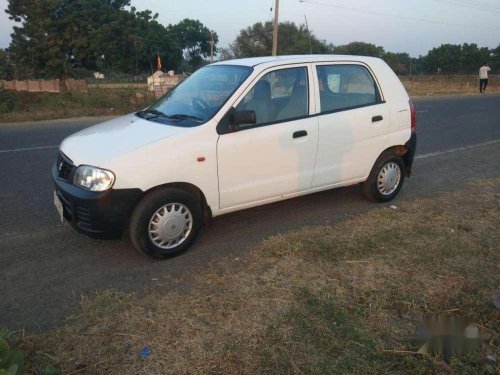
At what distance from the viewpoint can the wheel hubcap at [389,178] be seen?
5625 mm

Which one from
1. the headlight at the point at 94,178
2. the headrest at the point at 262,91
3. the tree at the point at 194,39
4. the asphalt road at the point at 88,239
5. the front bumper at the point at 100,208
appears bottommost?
the asphalt road at the point at 88,239

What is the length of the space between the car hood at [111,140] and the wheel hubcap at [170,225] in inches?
23.8

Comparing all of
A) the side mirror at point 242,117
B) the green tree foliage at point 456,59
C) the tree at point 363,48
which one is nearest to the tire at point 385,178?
the side mirror at point 242,117

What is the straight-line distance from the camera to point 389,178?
5680mm

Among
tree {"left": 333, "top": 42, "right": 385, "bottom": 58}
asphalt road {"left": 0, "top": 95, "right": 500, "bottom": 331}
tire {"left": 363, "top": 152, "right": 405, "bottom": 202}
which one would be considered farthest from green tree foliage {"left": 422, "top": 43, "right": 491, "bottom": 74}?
tire {"left": 363, "top": 152, "right": 405, "bottom": 202}

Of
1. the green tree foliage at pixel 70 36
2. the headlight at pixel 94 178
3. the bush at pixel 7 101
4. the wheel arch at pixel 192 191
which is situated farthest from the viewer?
the green tree foliage at pixel 70 36

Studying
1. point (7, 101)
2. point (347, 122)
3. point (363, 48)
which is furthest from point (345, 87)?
point (363, 48)

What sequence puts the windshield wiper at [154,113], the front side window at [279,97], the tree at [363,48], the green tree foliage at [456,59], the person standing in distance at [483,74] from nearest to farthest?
1. the front side window at [279,97]
2. the windshield wiper at [154,113]
3. the person standing in distance at [483,74]
4. the tree at [363,48]
5. the green tree foliage at [456,59]

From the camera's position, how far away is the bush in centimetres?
1585

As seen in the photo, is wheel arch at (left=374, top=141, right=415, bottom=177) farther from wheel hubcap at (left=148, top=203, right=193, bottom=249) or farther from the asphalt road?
wheel hubcap at (left=148, top=203, right=193, bottom=249)

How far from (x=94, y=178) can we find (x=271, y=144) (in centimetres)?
169

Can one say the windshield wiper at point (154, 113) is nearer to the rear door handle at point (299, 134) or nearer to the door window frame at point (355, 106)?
the rear door handle at point (299, 134)

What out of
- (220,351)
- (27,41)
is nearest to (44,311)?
(220,351)

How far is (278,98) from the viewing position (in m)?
4.69
